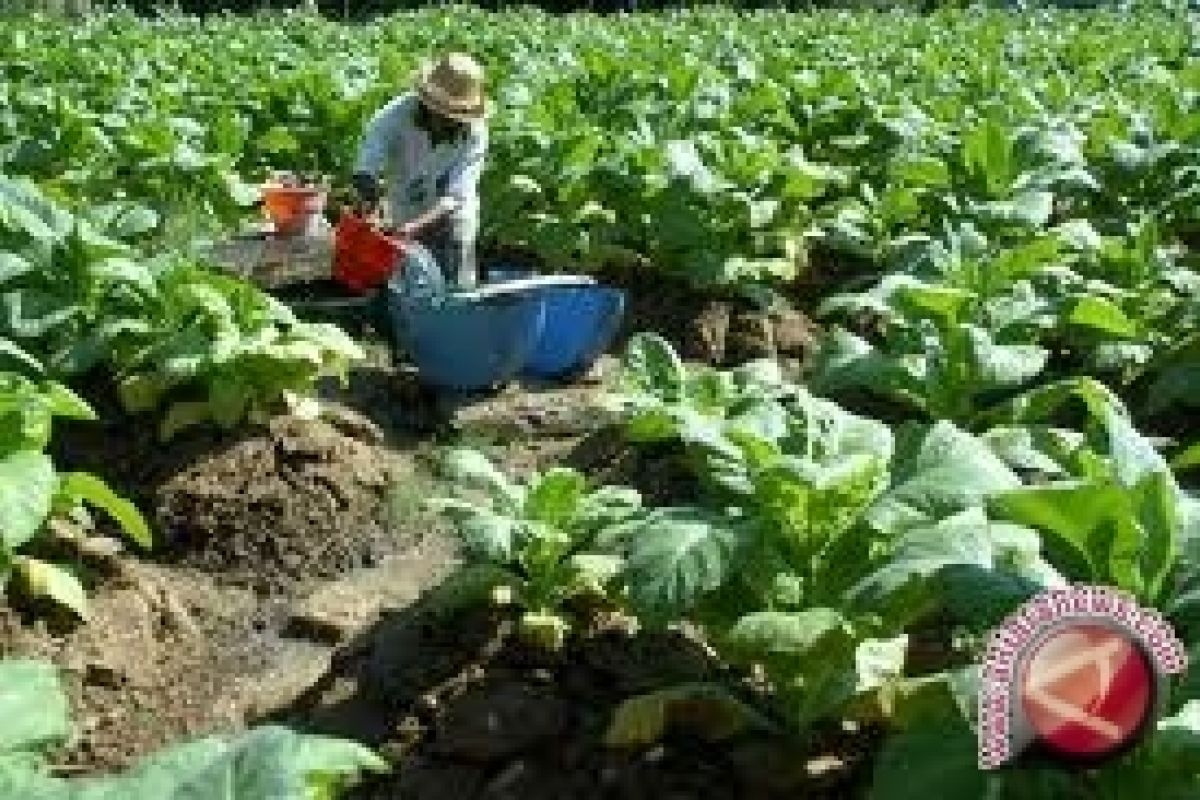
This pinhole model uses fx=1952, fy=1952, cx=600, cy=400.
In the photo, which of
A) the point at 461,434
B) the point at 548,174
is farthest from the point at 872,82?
the point at 461,434

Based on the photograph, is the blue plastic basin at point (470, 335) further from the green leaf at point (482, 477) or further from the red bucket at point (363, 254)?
the green leaf at point (482, 477)

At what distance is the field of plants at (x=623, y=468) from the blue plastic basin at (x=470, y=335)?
0.14 meters

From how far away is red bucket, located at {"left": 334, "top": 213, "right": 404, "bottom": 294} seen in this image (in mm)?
6988

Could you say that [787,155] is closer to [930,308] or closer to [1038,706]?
[930,308]

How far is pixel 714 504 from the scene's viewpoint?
373 cm

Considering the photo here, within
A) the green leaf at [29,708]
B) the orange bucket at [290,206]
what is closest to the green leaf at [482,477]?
the green leaf at [29,708]

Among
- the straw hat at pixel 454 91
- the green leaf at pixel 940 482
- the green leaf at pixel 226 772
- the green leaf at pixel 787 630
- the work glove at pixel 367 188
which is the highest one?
the green leaf at pixel 226 772

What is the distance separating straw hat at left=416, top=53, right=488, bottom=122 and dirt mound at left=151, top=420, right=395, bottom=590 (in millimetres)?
1991

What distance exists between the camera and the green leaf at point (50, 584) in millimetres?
4293

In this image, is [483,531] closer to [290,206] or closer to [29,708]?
[29,708]

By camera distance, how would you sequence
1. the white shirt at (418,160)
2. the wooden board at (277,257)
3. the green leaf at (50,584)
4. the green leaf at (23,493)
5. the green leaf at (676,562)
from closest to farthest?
the green leaf at (676,562), the green leaf at (23,493), the green leaf at (50,584), the white shirt at (418,160), the wooden board at (277,257)

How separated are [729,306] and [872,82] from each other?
5.15m

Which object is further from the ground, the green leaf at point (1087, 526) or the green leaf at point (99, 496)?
the green leaf at point (1087, 526)

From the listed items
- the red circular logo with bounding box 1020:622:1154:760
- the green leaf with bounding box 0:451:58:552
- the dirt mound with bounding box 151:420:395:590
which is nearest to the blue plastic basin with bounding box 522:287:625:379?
the dirt mound with bounding box 151:420:395:590
